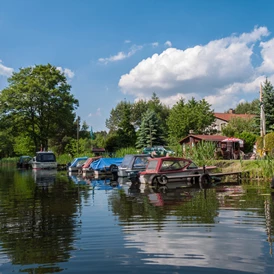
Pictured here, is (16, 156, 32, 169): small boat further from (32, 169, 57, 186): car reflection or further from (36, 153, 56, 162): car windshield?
(32, 169, 57, 186): car reflection

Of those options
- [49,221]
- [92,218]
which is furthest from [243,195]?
[49,221]

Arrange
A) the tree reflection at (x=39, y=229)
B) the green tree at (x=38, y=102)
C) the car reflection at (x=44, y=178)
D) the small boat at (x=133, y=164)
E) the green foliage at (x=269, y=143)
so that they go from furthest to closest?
the green tree at (x=38, y=102) → the green foliage at (x=269, y=143) → the small boat at (x=133, y=164) → the car reflection at (x=44, y=178) → the tree reflection at (x=39, y=229)

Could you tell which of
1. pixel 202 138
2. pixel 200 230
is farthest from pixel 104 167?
pixel 200 230

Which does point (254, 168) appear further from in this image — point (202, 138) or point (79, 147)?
point (79, 147)

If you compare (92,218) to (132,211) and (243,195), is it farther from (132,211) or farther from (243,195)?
(243,195)

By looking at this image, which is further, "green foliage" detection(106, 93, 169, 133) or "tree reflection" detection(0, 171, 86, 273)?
"green foliage" detection(106, 93, 169, 133)

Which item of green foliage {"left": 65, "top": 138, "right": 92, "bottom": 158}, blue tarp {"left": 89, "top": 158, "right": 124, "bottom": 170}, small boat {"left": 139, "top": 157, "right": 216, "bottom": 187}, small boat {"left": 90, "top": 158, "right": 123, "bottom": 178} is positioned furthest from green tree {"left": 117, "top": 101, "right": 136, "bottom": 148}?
small boat {"left": 139, "top": 157, "right": 216, "bottom": 187}

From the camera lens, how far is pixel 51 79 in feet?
193

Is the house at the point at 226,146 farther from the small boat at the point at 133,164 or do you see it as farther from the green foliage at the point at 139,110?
the green foliage at the point at 139,110

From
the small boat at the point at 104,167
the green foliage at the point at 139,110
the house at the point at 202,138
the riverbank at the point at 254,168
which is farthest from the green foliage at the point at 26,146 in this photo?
the riverbank at the point at 254,168

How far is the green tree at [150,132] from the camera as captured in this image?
5934cm

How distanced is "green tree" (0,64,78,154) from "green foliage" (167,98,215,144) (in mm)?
16053

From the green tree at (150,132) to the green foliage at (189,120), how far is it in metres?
2.47

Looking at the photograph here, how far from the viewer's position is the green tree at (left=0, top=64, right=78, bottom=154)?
57094 millimetres
